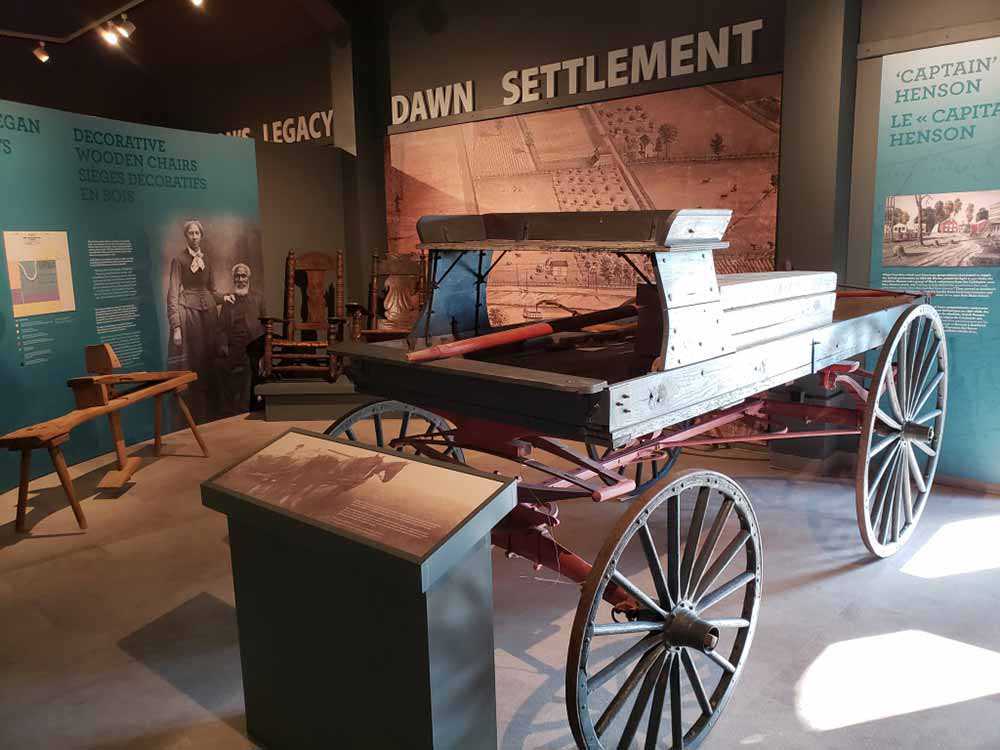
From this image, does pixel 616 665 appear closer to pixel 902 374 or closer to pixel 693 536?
pixel 693 536

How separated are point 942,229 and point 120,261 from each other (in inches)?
239

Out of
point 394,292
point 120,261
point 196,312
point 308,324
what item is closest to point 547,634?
point 120,261

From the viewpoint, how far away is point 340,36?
8.30 meters

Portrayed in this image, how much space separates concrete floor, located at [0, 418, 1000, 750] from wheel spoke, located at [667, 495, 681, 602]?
24.7 inches

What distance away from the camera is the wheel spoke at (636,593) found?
2.20 metres

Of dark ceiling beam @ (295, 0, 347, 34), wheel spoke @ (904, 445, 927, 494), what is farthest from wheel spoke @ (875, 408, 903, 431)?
dark ceiling beam @ (295, 0, 347, 34)

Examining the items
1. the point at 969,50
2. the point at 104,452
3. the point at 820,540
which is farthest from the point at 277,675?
the point at 969,50

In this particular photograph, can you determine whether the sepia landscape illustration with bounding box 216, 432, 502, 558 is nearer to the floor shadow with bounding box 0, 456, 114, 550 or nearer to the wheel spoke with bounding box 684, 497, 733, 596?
the wheel spoke with bounding box 684, 497, 733, 596

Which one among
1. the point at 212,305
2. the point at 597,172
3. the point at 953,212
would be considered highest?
the point at 597,172

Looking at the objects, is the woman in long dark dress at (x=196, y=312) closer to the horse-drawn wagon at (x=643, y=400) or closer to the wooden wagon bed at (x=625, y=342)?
the horse-drawn wagon at (x=643, y=400)

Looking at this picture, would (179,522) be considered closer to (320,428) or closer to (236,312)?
(320,428)

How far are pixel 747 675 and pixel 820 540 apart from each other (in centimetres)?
148

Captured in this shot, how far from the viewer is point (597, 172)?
674 cm

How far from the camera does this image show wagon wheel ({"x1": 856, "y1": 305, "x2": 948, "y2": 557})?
11.8 feet
